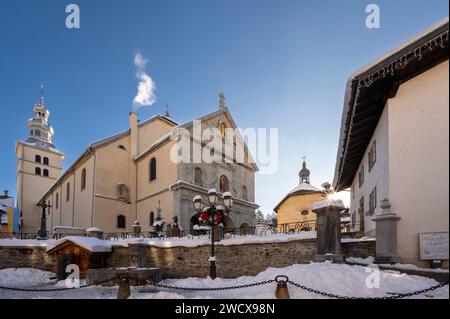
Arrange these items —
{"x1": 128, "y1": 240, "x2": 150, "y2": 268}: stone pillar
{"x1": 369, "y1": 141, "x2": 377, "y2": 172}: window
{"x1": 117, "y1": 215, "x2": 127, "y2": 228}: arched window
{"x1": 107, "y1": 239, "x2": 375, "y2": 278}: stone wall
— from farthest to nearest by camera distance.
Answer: {"x1": 117, "y1": 215, "x2": 127, "y2": 228}: arched window
{"x1": 128, "y1": 240, "x2": 150, "y2": 268}: stone pillar
{"x1": 107, "y1": 239, "x2": 375, "y2": 278}: stone wall
{"x1": 369, "y1": 141, "x2": 377, "y2": 172}: window

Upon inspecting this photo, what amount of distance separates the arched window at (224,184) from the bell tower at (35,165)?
32.2 meters

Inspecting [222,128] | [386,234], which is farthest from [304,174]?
[386,234]

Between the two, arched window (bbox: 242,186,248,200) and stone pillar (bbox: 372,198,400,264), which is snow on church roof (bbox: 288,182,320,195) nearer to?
arched window (bbox: 242,186,248,200)

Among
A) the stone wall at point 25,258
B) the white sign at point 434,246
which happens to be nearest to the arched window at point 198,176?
the stone wall at point 25,258

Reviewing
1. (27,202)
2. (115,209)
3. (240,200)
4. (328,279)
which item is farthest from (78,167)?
(328,279)

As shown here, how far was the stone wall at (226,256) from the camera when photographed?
11547 mm

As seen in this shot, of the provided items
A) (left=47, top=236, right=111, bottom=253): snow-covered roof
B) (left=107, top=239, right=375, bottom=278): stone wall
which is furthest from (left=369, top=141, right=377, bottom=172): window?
(left=47, top=236, right=111, bottom=253): snow-covered roof

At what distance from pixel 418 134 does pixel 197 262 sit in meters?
11.8

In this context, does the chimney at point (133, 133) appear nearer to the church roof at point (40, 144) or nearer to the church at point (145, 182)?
the church at point (145, 182)

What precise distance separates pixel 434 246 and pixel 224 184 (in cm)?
2389

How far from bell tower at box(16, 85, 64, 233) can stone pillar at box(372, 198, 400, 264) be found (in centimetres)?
4799

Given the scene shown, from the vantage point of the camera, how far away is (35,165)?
152 feet

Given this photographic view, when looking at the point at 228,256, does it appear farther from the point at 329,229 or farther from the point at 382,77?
the point at 382,77

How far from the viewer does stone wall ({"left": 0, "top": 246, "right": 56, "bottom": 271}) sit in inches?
731
